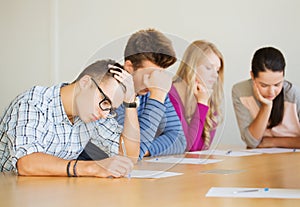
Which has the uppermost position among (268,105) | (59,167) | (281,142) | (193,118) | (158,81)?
(158,81)

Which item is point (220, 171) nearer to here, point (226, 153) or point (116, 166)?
point (116, 166)

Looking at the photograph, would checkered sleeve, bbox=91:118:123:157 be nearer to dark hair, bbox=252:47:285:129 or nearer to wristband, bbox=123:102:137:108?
wristband, bbox=123:102:137:108

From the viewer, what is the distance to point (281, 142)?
110 inches

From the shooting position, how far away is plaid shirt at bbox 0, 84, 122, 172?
1557 mm

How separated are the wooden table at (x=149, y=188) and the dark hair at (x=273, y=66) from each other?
111 cm

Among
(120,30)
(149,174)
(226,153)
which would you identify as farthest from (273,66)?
(120,30)

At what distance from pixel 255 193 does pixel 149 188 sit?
24 centimetres

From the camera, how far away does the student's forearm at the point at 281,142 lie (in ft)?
9.10

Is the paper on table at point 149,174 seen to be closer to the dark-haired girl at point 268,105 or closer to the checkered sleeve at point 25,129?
the checkered sleeve at point 25,129

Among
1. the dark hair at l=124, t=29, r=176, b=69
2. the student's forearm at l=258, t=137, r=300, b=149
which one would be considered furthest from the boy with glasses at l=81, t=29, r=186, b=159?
the student's forearm at l=258, t=137, r=300, b=149

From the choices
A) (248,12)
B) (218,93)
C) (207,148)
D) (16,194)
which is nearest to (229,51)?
(248,12)

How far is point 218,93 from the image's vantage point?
1871 millimetres

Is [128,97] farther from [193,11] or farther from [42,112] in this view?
[193,11]

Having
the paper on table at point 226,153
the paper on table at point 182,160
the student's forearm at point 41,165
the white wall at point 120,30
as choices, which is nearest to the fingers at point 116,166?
the student's forearm at point 41,165
